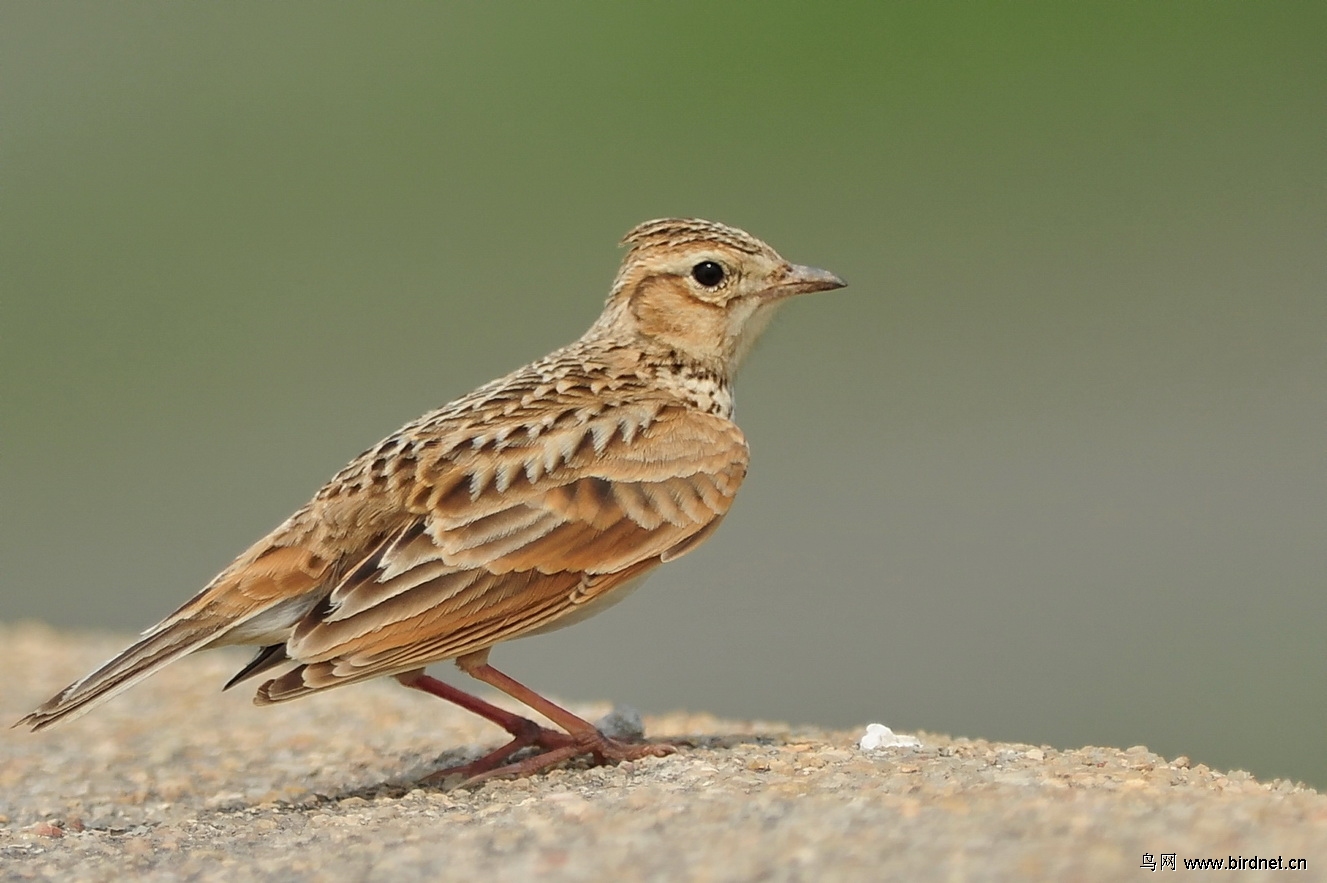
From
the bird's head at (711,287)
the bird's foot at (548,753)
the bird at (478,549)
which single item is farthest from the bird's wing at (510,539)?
the bird's head at (711,287)

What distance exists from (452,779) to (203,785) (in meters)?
1.39

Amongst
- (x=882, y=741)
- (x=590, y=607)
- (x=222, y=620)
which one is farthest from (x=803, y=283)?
(x=222, y=620)

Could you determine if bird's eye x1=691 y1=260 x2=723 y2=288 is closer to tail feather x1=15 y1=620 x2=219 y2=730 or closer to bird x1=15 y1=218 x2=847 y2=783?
bird x1=15 y1=218 x2=847 y2=783

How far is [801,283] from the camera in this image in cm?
795

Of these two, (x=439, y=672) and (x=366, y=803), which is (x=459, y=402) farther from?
(x=439, y=672)

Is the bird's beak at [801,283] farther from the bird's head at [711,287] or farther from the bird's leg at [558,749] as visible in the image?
the bird's leg at [558,749]

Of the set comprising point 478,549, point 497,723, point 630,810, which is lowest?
point 630,810

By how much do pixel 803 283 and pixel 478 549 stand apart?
2306 millimetres

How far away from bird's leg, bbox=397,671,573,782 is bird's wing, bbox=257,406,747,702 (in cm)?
59

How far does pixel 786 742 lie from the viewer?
23.1ft

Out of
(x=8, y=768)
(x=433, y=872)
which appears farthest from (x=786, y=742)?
(x=8, y=768)

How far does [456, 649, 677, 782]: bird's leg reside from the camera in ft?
21.5

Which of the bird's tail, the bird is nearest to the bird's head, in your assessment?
the bird

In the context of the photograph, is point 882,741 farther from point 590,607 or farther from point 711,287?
point 711,287
